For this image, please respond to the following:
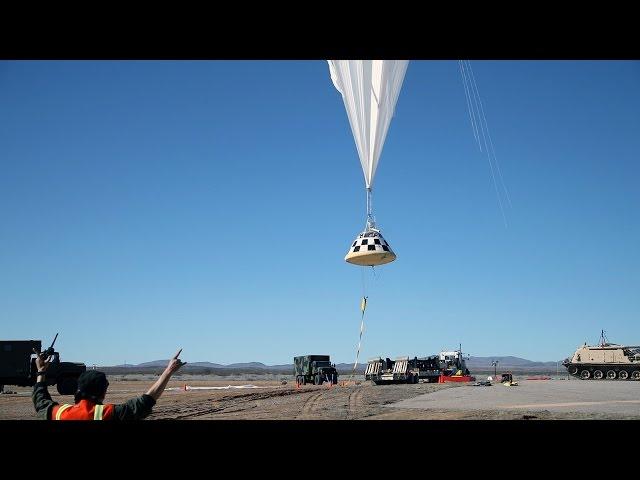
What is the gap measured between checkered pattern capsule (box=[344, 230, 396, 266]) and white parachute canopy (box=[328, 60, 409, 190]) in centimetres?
224

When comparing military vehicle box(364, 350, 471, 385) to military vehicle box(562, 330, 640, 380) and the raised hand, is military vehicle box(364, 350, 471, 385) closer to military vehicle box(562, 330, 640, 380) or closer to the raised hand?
military vehicle box(562, 330, 640, 380)

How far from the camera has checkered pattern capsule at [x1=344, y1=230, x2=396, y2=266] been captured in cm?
1797

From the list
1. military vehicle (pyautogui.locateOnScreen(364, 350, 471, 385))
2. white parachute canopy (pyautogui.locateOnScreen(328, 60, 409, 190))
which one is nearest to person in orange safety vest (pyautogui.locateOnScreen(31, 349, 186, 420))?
white parachute canopy (pyautogui.locateOnScreen(328, 60, 409, 190))

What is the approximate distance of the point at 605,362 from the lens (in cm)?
4538

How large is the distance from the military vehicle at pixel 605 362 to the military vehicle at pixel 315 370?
21.2 m

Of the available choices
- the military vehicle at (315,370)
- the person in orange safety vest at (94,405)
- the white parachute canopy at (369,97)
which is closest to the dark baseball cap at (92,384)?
the person in orange safety vest at (94,405)

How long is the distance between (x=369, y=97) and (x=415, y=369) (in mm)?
32266

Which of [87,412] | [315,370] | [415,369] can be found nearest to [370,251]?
[87,412]

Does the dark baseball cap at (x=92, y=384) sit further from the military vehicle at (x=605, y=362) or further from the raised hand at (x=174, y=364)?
the military vehicle at (x=605, y=362)
